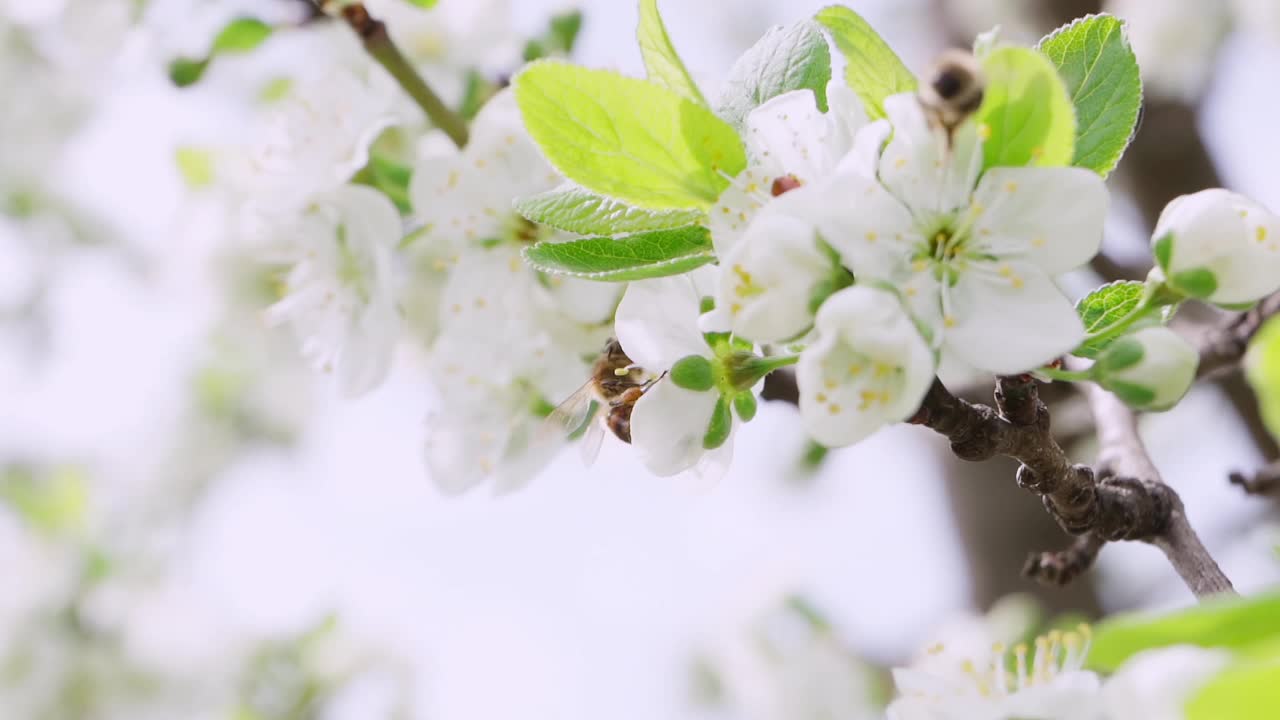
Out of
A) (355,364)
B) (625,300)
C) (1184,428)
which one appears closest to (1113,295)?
(625,300)

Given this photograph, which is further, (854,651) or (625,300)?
(854,651)

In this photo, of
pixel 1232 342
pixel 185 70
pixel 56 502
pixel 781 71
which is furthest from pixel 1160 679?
pixel 56 502

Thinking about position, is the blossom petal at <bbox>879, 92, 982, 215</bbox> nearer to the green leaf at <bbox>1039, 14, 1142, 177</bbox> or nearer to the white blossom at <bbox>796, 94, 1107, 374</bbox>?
the white blossom at <bbox>796, 94, 1107, 374</bbox>

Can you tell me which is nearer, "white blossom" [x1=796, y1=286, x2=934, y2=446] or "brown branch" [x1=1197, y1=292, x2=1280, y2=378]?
"white blossom" [x1=796, y1=286, x2=934, y2=446]

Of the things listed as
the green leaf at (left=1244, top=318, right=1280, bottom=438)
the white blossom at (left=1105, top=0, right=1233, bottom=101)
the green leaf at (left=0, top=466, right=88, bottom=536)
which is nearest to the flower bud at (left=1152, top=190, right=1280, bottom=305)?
the green leaf at (left=1244, top=318, right=1280, bottom=438)

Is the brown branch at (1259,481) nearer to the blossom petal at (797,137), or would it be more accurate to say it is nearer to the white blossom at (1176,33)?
the blossom petal at (797,137)

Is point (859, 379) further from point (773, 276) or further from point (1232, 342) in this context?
point (1232, 342)

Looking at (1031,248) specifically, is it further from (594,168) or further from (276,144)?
(276,144)
